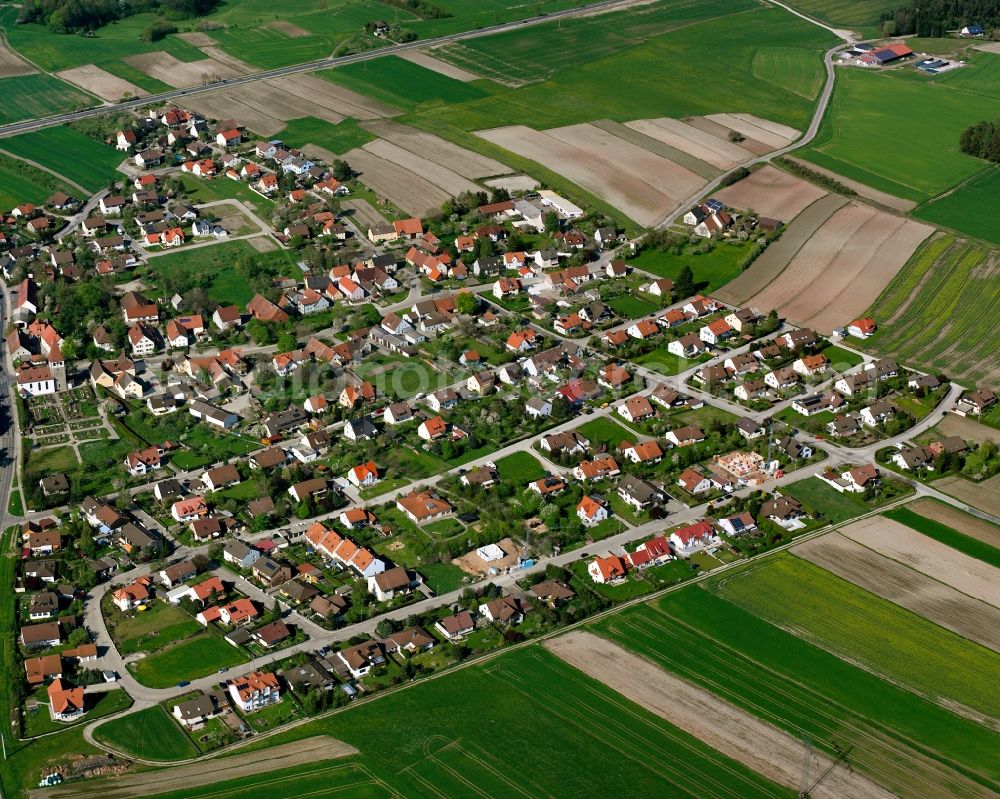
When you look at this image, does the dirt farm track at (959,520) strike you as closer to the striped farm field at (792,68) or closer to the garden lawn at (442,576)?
the garden lawn at (442,576)

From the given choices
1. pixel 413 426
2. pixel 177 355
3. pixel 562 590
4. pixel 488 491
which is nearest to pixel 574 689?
pixel 562 590

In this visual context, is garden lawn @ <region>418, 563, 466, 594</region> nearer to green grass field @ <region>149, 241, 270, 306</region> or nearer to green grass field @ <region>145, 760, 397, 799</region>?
green grass field @ <region>145, 760, 397, 799</region>

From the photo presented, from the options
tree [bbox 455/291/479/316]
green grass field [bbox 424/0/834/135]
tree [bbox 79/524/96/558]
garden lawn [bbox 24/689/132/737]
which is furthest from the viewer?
green grass field [bbox 424/0/834/135]

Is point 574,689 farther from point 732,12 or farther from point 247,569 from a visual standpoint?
point 732,12

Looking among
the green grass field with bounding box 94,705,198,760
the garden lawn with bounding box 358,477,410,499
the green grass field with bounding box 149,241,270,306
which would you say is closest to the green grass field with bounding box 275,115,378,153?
the green grass field with bounding box 149,241,270,306

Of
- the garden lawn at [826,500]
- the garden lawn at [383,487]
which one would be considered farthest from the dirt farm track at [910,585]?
the garden lawn at [383,487]

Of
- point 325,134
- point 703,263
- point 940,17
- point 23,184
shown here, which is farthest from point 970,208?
point 23,184
